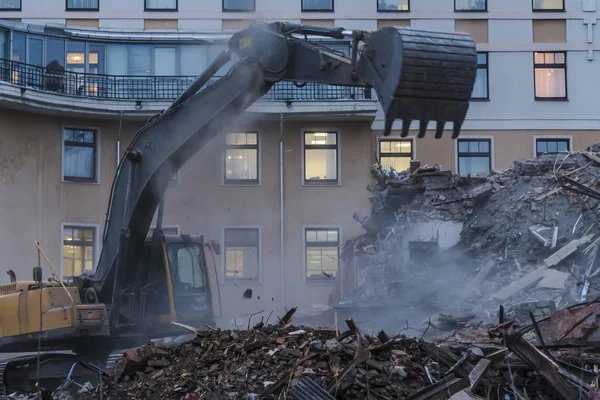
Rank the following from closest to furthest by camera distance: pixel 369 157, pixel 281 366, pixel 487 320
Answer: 1. pixel 281 366
2. pixel 487 320
3. pixel 369 157

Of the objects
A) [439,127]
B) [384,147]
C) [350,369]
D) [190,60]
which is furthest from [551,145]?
[350,369]

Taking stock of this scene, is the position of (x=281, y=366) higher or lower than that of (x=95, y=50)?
lower

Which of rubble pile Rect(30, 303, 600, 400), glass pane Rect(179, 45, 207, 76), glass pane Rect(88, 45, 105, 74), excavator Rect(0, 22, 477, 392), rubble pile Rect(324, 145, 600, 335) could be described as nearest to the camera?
rubble pile Rect(30, 303, 600, 400)

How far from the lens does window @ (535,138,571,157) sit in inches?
1116

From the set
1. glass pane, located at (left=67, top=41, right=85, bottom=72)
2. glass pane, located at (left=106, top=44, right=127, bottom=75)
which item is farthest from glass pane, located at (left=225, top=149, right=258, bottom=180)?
glass pane, located at (left=67, top=41, right=85, bottom=72)

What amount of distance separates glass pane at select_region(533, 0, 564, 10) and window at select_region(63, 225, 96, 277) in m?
16.0

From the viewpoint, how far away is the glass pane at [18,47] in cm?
2469

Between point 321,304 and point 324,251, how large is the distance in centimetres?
185

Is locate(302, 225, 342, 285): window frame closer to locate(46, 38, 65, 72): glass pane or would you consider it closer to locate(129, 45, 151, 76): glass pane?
locate(129, 45, 151, 76): glass pane

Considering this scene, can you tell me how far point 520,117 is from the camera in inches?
1119

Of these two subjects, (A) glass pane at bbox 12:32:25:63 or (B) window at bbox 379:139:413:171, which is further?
(B) window at bbox 379:139:413:171

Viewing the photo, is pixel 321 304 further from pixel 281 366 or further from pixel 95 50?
pixel 281 366

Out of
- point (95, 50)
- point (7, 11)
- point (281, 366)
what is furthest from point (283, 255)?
point (281, 366)

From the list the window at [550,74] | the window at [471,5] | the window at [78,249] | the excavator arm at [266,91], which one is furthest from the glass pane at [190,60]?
the excavator arm at [266,91]
